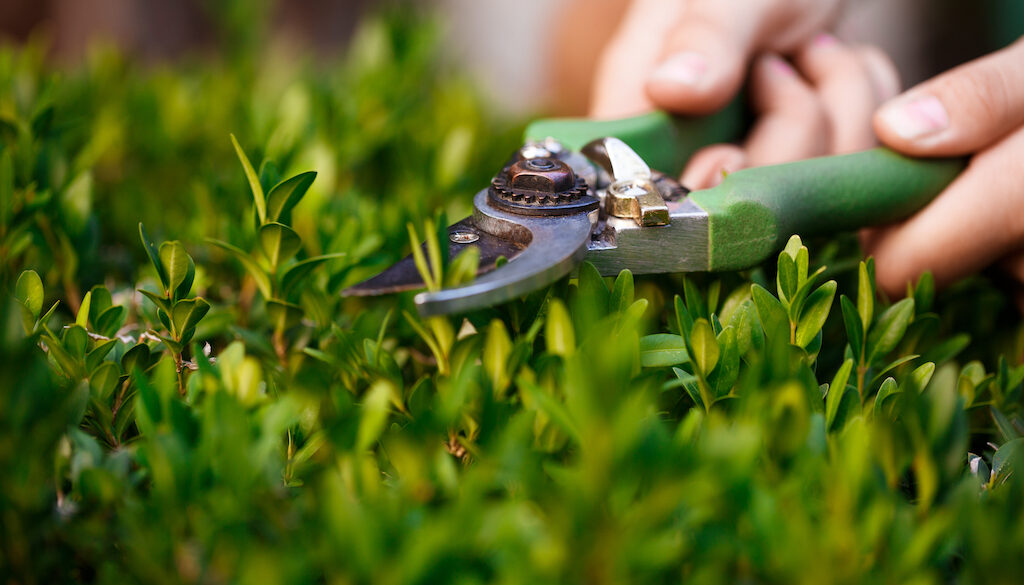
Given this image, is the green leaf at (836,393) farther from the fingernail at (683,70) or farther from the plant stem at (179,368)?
the fingernail at (683,70)

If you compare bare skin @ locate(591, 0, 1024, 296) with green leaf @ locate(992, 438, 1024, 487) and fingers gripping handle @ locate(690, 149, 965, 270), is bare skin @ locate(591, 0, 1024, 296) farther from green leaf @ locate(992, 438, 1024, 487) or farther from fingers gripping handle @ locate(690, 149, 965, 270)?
green leaf @ locate(992, 438, 1024, 487)

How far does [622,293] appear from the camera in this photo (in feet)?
3.45

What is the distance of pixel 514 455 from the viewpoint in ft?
2.54

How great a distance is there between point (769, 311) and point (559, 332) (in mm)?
301

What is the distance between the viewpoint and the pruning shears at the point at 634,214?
3.43ft

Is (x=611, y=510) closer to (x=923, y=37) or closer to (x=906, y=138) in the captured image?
(x=906, y=138)

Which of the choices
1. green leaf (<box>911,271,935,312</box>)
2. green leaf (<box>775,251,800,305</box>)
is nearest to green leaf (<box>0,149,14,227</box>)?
green leaf (<box>775,251,800,305</box>)

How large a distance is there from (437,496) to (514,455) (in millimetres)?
123

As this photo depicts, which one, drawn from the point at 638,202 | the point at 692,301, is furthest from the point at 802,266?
the point at 638,202

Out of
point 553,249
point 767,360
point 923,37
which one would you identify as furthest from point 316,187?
point 923,37

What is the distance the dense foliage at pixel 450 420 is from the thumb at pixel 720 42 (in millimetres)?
451

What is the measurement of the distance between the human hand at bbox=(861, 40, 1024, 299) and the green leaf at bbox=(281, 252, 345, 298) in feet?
3.65

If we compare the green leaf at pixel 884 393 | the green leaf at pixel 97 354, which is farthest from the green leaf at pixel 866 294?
the green leaf at pixel 97 354

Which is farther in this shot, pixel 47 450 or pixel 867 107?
pixel 867 107
